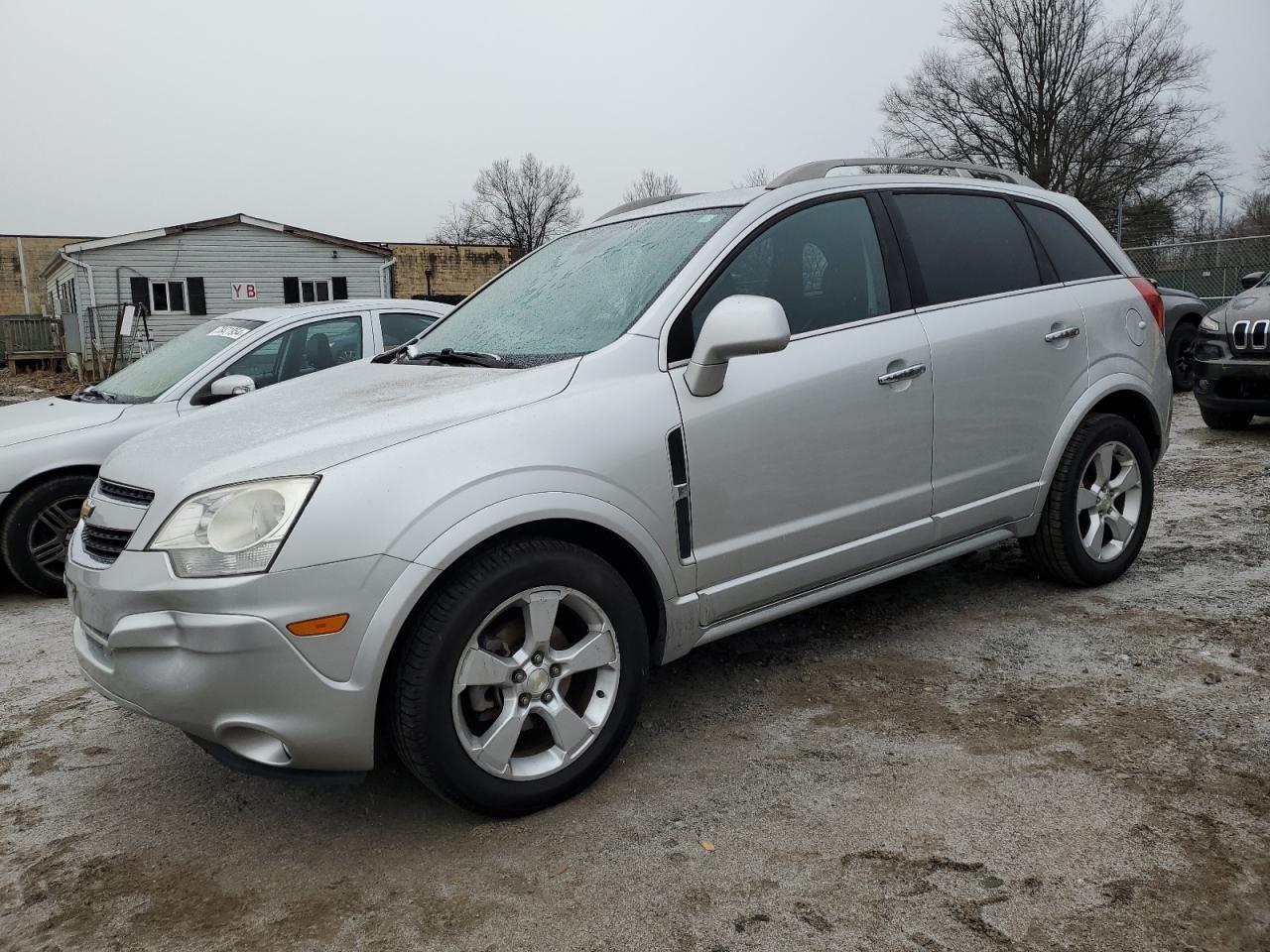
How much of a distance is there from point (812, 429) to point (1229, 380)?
22.4 ft

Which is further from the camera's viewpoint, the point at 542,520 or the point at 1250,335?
the point at 1250,335

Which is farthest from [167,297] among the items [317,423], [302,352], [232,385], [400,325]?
[317,423]

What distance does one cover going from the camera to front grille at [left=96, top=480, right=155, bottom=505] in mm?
2793

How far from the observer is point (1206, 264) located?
20.0 metres

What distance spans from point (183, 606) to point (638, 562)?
1256mm

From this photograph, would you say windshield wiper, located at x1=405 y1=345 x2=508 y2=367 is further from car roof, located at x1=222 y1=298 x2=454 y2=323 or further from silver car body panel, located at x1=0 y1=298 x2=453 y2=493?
car roof, located at x1=222 y1=298 x2=454 y2=323

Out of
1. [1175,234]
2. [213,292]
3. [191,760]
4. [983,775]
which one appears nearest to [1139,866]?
[983,775]

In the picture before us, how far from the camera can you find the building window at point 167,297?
2967 centimetres

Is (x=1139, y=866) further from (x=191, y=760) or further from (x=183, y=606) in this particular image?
(x=191, y=760)

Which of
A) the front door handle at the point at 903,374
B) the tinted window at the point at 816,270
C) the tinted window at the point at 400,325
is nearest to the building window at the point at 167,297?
the tinted window at the point at 400,325

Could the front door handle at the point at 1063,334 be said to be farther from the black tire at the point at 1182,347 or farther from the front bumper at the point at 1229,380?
the black tire at the point at 1182,347

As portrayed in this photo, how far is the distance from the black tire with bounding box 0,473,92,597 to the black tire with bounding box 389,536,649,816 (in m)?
3.70

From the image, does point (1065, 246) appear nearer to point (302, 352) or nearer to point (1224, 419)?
point (302, 352)

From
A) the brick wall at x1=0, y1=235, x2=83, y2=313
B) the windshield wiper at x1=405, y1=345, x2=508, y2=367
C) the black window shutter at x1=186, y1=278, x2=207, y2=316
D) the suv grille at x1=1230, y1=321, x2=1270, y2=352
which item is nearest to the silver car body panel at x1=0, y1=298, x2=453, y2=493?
the windshield wiper at x1=405, y1=345, x2=508, y2=367
